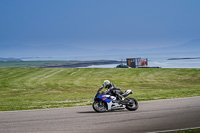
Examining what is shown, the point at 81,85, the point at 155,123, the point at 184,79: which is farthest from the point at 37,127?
the point at 184,79

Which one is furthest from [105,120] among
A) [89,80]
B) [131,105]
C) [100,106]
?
[89,80]

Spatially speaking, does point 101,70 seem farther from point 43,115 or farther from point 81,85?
point 43,115

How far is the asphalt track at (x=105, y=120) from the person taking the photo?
12258mm

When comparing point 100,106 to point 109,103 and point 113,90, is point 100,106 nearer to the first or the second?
point 109,103

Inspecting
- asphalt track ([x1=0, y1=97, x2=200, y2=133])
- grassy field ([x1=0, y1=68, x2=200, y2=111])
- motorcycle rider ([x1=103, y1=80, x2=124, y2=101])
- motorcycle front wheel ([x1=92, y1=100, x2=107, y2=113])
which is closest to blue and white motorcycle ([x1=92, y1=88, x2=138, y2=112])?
motorcycle front wheel ([x1=92, y1=100, x2=107, y2=113])

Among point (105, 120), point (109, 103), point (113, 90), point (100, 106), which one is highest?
point (113, 90)

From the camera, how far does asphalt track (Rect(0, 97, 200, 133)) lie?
40.2 ft

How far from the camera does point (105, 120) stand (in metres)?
13.9

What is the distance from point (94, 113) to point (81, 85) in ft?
83.2

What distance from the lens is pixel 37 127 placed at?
508 inches

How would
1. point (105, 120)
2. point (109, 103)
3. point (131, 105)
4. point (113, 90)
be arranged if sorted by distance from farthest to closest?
1. point (131, 105)
2. point (113, 90)
3. point (109, 103)
4. point (105, 120)

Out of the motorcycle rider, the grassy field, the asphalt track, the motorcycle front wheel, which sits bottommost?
the grassy field

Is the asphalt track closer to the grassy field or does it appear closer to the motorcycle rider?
the motorcycle rider

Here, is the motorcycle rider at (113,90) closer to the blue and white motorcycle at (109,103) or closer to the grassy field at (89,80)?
the blue and white motorcycle at (109,103)
